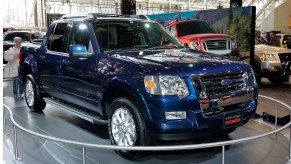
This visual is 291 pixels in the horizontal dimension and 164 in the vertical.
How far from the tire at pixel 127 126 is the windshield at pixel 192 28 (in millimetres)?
6416

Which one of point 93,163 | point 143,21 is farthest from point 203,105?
point 143,21

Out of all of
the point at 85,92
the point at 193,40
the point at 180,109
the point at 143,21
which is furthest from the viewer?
the point at 193,40

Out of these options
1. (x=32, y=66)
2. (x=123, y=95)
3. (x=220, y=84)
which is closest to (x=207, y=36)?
(x=32, y=66)

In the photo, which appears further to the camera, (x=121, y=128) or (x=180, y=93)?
(x=121, y=128)

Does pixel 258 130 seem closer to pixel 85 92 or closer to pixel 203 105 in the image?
pixel 203 105

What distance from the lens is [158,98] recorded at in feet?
12.7

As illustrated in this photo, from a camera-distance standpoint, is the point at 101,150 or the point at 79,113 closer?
the point at 101,150

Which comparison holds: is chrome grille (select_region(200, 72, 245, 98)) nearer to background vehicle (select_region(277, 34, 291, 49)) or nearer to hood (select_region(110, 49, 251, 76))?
hood (select_region(110, 49, 251, 76))

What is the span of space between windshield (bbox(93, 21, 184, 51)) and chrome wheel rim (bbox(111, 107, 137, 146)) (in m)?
1.01

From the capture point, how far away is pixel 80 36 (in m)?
5.36

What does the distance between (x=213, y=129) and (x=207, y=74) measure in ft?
2.05

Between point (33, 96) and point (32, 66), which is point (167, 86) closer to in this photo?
point (32, 66)

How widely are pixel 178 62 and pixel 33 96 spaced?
364cm

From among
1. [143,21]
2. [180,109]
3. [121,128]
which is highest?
[143,21]
